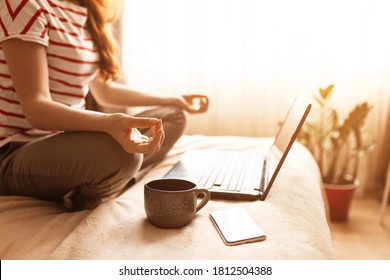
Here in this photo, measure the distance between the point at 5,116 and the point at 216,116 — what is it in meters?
1.35

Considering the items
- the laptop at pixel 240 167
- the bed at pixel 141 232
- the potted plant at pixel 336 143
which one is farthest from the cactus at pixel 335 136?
the bed at pixel 141 232

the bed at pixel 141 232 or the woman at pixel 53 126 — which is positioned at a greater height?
the woman at pixel 53 126

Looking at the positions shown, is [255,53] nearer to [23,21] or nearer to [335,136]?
[335,136]

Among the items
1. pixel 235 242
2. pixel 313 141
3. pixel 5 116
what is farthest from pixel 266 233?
pixel 313 141

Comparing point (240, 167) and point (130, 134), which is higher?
point (130, 134)

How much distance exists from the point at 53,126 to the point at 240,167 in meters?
0.52

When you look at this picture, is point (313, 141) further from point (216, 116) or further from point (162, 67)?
point (162, 67)

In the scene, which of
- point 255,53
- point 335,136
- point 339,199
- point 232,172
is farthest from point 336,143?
point 232,172

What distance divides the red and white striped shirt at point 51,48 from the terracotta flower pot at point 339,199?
3.70ft

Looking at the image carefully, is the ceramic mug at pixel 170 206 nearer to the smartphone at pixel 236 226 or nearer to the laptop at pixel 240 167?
the smartphone at pixel 236 226

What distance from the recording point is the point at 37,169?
91cm

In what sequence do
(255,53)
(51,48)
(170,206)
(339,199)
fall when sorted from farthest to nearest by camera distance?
(255,53) → (339,199) → (51,48) → (170,206)

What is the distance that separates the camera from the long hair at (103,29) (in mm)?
1214

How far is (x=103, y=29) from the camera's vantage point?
1.24 metres
